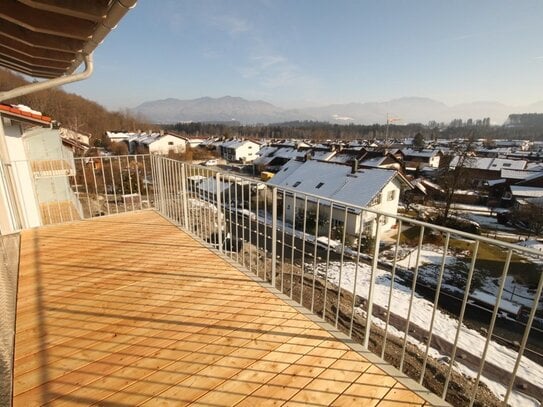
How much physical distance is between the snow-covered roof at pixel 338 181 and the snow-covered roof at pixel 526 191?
663 inches

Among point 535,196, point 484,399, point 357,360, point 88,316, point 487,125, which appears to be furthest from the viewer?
point 487,125

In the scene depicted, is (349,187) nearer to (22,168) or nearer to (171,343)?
(22,168)

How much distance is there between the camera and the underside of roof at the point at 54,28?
2.23 meters

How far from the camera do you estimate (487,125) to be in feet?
480

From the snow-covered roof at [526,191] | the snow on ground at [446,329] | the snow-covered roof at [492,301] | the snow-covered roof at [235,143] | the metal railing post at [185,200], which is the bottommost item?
the snow-covered roof at [492,301]

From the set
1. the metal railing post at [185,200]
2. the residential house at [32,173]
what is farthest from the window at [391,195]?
the residential house at [32,173]

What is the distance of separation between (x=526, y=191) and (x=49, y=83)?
35.8m

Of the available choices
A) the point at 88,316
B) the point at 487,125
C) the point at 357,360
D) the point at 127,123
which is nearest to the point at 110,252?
the point at 88,316

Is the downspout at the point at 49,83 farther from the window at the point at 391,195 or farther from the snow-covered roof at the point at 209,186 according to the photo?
the window at the point at 391,195

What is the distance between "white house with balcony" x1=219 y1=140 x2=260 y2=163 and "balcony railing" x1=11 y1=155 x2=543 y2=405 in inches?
1516

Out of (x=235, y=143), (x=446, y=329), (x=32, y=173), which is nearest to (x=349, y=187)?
(x=446, y=329)

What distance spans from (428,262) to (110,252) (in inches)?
559

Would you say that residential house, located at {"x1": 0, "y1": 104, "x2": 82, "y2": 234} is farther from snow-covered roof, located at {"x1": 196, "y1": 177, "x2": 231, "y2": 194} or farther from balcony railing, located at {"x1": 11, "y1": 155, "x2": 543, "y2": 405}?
snow-covered roof, located at {"x1": 196, "y1": 177, "x2": 231, "y2": 194}

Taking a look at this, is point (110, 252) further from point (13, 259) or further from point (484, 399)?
point (484, 399)
